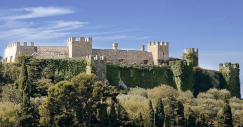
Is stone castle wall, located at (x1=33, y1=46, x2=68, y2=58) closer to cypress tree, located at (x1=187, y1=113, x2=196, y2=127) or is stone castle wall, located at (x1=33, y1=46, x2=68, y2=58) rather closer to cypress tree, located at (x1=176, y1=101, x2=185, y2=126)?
cypress tree, located at (x1=176, y1=101, x2=185, y2=126)

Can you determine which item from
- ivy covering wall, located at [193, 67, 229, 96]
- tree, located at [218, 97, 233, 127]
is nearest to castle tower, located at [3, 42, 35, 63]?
ivy covering wall, located at [193, 67, 229, 96]

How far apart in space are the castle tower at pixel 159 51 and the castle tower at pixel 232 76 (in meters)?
8.85

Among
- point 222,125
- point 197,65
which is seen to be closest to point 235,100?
point 197,65

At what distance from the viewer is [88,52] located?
68.4 meters

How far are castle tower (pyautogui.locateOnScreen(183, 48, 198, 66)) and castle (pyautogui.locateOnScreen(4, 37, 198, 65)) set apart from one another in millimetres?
3536

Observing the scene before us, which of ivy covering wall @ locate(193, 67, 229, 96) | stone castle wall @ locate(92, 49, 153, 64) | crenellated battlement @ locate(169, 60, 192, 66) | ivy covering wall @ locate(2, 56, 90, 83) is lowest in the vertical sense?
ivy covering wall @ locate(193, 67, 229, 96)

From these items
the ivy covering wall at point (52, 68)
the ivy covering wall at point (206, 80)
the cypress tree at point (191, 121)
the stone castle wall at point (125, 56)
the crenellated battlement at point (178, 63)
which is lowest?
the cypress tree at point (191, 121)

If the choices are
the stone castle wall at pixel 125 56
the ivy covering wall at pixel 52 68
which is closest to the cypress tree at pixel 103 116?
the ivy covering wall at pixel 52 68

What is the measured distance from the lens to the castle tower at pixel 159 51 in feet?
241

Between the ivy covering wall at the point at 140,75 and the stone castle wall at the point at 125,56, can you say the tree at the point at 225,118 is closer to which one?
the ivy covering wall at the point at 140,75

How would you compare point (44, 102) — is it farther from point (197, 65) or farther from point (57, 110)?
point (197, 65)

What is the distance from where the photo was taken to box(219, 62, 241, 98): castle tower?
3066 inches

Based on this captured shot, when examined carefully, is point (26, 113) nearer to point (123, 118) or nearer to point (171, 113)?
point (123, 118)

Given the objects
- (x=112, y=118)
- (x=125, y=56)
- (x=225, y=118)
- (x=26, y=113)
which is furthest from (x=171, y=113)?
(x=26, y=113)
